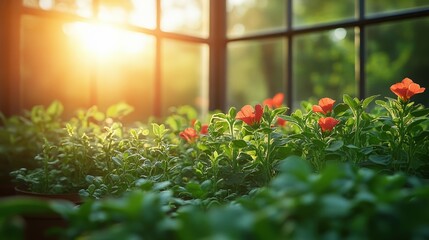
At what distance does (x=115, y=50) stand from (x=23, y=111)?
2.31 ft

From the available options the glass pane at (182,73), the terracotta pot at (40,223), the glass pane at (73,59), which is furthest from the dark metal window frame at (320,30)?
the glass pane at (182,73)

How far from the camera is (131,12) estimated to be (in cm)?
266

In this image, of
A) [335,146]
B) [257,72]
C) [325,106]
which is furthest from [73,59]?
[257,72]

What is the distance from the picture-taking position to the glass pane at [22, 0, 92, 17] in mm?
2195

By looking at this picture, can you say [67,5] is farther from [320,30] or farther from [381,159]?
[381,159]

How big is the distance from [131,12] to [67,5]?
42cm

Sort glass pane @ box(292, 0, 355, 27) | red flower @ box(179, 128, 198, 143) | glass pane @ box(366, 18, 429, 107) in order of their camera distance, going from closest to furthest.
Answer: red flower @ box(179, 128, 198, 143)
glass pane @ box(366, 18, 429, 107)
glass pane @ box(292, 0, 355, 27)

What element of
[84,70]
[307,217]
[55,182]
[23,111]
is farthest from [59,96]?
[307,217]

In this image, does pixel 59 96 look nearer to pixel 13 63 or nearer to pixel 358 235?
pixel 13 63

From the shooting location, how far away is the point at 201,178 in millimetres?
1409

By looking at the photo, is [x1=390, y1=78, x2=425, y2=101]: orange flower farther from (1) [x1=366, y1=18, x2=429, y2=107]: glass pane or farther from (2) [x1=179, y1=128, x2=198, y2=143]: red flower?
(1) [x1=366, y1=18, x2=429, y2=107]: glass pane

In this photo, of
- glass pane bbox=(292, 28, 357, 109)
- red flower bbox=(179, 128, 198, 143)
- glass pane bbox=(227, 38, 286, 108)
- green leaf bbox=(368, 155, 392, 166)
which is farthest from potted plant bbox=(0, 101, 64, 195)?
glass pane bbox=(292, 28, 357, 109)

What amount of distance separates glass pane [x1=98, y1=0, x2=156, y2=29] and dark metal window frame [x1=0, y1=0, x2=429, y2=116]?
4 cm

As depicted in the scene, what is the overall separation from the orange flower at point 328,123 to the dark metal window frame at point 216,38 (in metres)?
1.25
